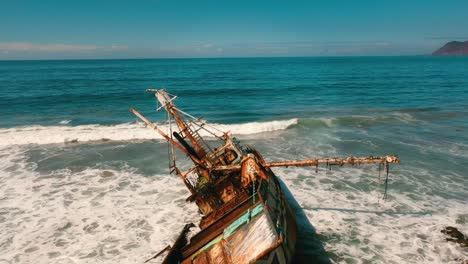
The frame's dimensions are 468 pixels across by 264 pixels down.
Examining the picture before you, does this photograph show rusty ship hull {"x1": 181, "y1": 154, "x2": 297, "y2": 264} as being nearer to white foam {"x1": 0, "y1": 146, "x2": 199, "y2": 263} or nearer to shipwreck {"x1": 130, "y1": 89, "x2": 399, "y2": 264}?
shipwreck {"x1": 130, "y1": 89, "x2": 399, "y2": 264}

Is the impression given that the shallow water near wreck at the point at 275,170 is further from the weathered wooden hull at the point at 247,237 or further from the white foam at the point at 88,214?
the weathered wooden hull at the point at 247,237

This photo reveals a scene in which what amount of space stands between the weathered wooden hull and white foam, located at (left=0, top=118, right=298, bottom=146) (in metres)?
21.7

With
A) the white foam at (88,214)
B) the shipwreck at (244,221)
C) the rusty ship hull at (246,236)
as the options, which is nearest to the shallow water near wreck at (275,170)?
the white foam at (88,214)

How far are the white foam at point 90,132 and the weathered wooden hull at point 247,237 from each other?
21723 millimetres

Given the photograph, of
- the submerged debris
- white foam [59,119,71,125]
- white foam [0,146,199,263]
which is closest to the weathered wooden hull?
white foam [0,146,199,263]

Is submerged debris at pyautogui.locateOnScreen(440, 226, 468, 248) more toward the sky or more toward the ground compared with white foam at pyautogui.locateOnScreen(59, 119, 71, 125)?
more toward the ground

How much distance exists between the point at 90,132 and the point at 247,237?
30824 mm

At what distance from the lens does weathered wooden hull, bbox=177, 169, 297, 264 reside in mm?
10562

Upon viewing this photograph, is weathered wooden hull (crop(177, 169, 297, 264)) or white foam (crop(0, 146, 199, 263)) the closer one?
weathered wooden hull (crop(177, 169, 297, 264))

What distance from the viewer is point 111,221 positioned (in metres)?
18.3

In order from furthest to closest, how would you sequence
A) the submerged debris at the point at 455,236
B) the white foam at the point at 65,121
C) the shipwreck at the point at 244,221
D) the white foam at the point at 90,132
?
1. the white foam at the point at 65,121
2. the white foam at the point at 90,132
3. the submerged debris at the point at 455,236
4. the shipwreck at the point at 244,221

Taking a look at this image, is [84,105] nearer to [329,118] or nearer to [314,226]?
[329,118]

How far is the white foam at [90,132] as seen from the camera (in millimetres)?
33812

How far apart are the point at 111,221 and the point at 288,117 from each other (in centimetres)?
3037
